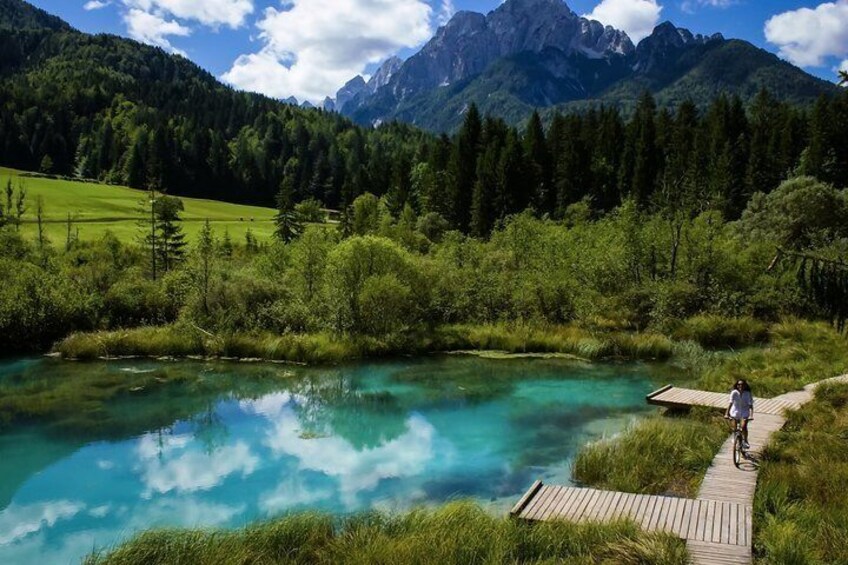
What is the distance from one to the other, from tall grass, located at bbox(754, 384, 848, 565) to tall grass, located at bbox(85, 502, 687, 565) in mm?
1736

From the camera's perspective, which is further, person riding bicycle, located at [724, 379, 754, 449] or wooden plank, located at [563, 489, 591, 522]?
person riding bicycle, located at [724, 379, 754, 449]

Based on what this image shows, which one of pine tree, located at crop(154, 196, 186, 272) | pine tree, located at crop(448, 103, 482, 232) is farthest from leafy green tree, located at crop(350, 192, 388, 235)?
pine tree, located at crop(154, 196, 186, 272)

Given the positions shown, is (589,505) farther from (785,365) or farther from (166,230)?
(166,230)

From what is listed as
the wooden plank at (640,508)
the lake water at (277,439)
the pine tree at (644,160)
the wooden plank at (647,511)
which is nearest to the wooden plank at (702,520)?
the wooden plank at (647,511)

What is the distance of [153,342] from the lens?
33.1 meters

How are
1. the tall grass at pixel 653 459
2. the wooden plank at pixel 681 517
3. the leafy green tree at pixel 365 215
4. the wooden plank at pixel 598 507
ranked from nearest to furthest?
the wooden plank at pixel 681 517 < the wooden plank at pixel 598 507 < the tall grass at pixel 653 459 < the leafy green tree at pixel 365 215

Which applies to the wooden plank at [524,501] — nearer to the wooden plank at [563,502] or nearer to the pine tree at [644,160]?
the wooden plank at [563,502]

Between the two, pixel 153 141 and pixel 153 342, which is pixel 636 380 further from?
pixel 153 141

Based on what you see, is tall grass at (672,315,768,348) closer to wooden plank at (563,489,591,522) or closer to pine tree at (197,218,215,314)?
wooden plank at (563,489,591,522)

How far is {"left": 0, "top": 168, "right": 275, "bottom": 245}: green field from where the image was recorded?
2494 inches

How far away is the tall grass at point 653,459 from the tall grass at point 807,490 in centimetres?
155

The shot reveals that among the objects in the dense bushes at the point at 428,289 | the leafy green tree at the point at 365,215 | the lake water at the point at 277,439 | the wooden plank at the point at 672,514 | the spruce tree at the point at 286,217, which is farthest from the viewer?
the spruce tree at the point at 286,217

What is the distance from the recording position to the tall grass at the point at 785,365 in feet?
78.2

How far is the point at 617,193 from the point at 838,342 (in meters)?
51.3
